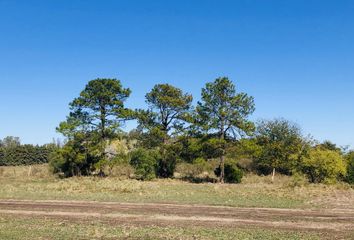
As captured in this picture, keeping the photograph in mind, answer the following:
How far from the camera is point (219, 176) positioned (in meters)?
47.3

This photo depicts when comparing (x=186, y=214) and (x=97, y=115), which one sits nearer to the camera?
(x=186, y=214)

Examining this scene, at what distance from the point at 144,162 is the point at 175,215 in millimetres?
26186

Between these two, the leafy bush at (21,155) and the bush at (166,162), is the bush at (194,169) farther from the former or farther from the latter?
the leafy bush at (21,155)

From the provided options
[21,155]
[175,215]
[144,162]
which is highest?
[21,155]

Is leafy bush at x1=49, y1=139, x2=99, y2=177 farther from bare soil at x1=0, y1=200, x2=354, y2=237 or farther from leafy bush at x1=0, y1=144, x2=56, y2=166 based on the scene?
leafy bush at x1=0, y1=144, x2=56, y2=166

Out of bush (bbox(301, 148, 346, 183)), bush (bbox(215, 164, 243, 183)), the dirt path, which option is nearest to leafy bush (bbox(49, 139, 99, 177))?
bush (bbox(215, 164, 243, 183))

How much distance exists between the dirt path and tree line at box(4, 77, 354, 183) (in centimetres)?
2096

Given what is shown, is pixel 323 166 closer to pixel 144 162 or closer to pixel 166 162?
pixel 166 162

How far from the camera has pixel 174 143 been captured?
50.2 metres

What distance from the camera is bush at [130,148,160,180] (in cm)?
4550

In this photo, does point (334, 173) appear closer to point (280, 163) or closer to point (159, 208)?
point (280, 163)

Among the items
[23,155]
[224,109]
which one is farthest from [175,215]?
[23,155]

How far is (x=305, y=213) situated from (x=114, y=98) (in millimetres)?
31180

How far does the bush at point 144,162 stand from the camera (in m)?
45.5
